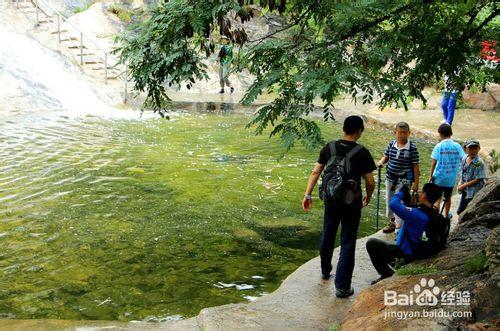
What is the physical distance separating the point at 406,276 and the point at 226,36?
8.88 feet

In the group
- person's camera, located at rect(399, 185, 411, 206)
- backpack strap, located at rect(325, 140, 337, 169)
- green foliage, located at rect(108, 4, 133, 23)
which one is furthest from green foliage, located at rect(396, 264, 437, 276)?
green foliage, located at rect(108, 4, 133, 23)

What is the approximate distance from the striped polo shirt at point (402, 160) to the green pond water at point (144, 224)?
1.73 m

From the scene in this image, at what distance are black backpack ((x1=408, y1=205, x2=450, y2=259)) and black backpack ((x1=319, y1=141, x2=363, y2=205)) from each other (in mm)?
815

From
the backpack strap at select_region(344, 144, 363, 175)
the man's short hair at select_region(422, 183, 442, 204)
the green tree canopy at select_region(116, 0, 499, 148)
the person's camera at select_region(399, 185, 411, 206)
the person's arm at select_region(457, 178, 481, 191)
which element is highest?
the green tree canopy at select_region(116, 0, 499, 148)

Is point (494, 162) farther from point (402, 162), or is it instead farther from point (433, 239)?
point (433, 239)

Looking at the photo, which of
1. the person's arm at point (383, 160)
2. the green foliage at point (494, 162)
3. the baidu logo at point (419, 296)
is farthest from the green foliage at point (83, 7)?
the baidu logo at point (419, 296)

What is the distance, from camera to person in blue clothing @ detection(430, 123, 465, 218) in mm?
7309

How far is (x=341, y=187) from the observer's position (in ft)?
17.5

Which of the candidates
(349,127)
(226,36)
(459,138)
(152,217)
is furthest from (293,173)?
(226,36)

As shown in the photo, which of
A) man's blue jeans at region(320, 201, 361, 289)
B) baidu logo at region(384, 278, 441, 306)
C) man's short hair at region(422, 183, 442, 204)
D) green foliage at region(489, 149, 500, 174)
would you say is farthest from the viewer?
green foliage at region(489, 149, 500, 174)

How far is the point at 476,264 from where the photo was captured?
14.7 feet

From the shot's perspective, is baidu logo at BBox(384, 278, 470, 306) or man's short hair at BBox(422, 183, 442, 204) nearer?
baidu logo at BBox(384, 278, 470, 306)

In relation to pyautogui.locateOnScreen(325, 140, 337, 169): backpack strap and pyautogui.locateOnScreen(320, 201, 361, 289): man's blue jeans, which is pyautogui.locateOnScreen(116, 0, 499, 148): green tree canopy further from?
pyautogui.locateOnScreen(320, 201, 361, 289): man's blue jeans

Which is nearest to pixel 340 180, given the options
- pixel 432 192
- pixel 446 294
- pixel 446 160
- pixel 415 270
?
pixel 432 192
